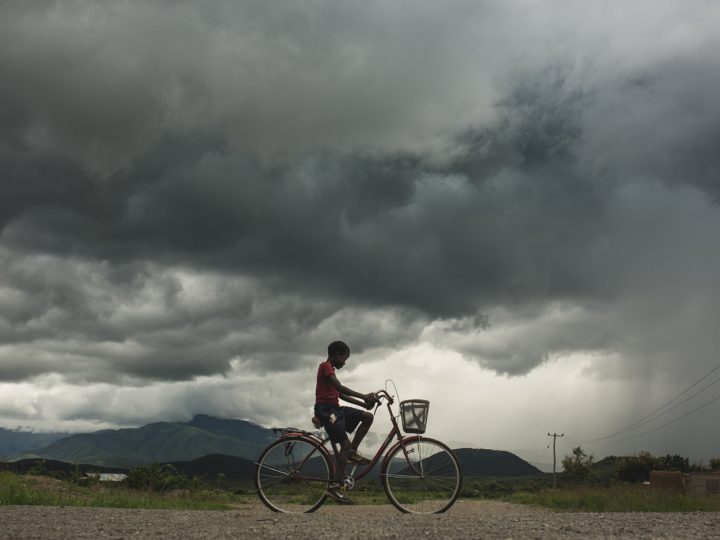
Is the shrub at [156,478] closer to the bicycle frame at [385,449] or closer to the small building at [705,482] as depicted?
the bicycle frame at [385,449]

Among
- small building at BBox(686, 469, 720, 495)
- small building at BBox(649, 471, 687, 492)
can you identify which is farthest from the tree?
small building at BBox(649, 471, 687, 492)

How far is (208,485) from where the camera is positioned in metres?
23.9

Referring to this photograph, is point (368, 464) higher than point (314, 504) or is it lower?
higher

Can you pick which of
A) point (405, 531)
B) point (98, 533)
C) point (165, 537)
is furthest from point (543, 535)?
point (98, 533)

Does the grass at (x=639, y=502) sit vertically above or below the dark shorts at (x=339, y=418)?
below

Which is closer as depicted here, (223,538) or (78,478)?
(223,538)

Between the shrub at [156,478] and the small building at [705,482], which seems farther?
the small building at [705,482]

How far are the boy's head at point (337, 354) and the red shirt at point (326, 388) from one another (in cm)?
10

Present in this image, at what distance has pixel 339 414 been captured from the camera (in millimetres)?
9891

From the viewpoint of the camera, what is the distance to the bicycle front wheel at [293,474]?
33.4 ft

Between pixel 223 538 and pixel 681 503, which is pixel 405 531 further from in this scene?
pixel 681 503

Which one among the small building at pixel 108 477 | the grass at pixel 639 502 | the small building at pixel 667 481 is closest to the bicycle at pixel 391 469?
the grass at pixel 639 502

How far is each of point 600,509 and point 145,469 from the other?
14760mm

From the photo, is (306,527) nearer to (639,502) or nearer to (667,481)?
(639,502)
